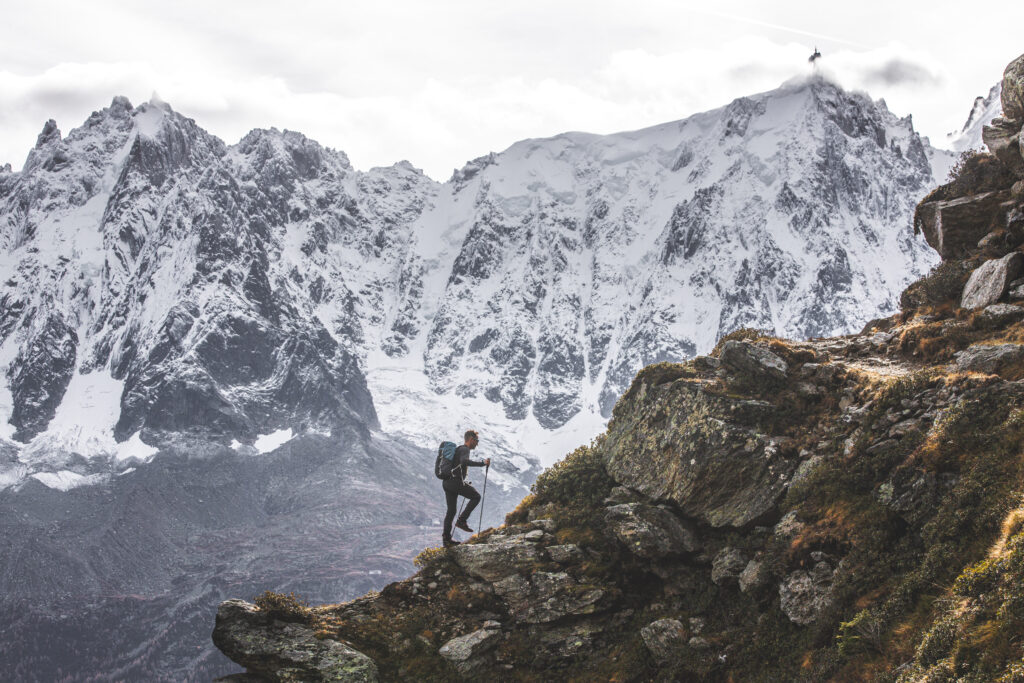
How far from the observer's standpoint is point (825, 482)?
53.3 ft

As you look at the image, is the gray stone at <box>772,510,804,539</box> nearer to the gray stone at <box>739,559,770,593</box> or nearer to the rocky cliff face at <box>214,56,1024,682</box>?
the rocky cliff face at <box>214,56,1024,682</box>

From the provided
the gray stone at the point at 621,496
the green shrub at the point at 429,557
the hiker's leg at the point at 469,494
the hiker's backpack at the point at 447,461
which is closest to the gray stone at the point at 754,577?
the gray stone at the point at 621,496

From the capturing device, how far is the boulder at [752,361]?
21188 mm

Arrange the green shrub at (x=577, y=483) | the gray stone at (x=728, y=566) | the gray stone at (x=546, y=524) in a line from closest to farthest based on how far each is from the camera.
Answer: the gray stone at (x=728, y=566), the gray stone at (x=546, y=524), the green shrub at (x=577, y=483)

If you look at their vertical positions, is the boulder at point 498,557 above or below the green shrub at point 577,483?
below

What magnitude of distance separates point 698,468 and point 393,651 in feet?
27.9

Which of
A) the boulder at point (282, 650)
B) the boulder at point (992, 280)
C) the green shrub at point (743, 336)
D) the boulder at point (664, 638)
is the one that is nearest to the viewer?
the boulder at point (664, 638)

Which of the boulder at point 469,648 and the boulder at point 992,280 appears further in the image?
the boulder at point 992,280

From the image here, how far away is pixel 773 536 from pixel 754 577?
3.67 feet

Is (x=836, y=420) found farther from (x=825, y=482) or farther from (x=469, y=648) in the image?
(x=469, y=648)

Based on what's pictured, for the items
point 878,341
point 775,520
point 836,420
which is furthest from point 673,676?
point 878,341

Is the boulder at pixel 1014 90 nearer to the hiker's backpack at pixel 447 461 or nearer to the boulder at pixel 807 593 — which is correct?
the boulder at pixel 807 593

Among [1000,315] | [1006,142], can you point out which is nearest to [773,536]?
[1000,315]

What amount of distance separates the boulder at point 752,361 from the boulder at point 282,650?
12758 mm
